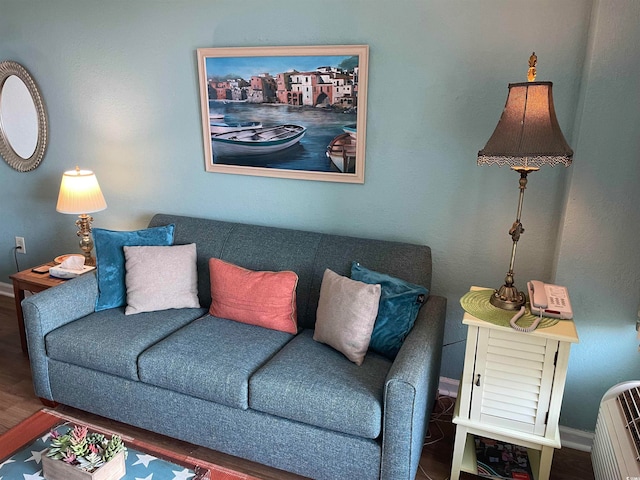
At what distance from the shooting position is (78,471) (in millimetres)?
1497

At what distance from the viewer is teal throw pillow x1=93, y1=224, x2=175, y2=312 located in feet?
8.59

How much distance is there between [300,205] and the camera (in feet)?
9.16

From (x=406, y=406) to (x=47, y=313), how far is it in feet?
5.78

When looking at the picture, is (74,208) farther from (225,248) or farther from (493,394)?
(493,394)

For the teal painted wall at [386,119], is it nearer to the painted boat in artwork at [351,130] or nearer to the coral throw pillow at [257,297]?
the painted boat in artwork at [351,130]

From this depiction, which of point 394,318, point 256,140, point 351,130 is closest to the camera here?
point 394,318

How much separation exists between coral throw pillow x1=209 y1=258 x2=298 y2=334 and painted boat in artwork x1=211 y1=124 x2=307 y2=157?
72 cm

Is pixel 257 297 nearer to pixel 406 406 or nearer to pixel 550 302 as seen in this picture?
pixel 406 406

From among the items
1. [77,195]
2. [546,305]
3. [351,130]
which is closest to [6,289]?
[77,195]

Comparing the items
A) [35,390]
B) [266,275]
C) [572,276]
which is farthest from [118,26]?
[572,276]

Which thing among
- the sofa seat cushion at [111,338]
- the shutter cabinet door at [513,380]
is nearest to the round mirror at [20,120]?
the sofa seat cushion at [111,338]

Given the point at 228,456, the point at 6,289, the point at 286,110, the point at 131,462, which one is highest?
the point at 286,110

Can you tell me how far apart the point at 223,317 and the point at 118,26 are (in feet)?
6.21

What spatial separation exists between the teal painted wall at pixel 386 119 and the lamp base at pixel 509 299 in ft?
1.04
